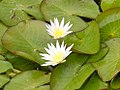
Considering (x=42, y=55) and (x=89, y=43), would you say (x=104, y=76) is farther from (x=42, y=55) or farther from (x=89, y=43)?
(x=42, y=55)

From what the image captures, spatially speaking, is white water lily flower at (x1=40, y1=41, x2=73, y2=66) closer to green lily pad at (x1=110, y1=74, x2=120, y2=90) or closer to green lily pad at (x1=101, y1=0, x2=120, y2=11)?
green lily pad at (x1=110, y1=74, x2=120, y2=90)

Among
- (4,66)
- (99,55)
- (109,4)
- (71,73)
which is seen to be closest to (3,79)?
(4,66)

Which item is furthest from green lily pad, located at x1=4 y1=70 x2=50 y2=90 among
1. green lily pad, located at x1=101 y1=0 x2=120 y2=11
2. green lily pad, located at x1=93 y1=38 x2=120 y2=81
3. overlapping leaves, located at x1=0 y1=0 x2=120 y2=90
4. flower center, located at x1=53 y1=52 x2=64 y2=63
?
green lily pad, located at x1=101 y1=0 x2=120 y2=11

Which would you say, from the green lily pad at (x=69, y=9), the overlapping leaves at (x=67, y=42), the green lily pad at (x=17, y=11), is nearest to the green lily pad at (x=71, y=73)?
the overlapping leaves at (x=67, y=42)

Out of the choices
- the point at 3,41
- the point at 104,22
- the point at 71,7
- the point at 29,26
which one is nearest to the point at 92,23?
the point at 104,22

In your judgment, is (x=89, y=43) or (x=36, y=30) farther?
(x=36, y=30)

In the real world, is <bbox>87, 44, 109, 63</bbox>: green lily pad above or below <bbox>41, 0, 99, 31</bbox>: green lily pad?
below
